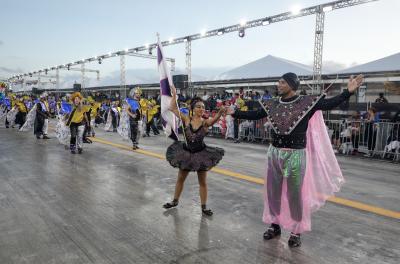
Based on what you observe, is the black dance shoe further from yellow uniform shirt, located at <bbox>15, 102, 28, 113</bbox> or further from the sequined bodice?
yellow uniform shirt, located at <bbox>15, 102, 28, 113</bbox>

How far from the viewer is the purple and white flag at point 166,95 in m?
5.04

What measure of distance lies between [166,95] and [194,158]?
1.01m

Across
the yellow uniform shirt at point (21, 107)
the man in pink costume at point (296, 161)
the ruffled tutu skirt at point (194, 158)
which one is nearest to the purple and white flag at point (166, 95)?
the ruffled tutu skirt at point (194, 158)

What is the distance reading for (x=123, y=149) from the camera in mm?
11695

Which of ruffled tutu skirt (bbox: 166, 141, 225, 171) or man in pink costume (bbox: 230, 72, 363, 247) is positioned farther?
ruffled tutu skirt (bbox: 166, 141, 225, 171)

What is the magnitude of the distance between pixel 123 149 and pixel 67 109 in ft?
8.73

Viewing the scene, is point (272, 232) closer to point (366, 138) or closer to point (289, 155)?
point (289, 155)

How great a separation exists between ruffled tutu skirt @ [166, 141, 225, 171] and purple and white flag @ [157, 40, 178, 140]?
0.34m

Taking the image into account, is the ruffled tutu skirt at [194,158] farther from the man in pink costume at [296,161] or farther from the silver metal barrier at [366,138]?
the silver metal barrier at [366,138]

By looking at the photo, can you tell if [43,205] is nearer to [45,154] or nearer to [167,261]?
[167,261]

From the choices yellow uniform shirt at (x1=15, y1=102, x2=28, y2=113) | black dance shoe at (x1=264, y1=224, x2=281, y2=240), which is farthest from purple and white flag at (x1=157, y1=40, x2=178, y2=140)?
yellow uniform shirt at (x1=15, y1=102, x2=28, y2=113)

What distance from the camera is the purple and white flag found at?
5.04 metres

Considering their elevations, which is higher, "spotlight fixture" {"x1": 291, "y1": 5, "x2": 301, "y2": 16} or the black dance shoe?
"spotlight fixture" {"x1": 291, "y1": 5, "x2": 301, "y2": 16}

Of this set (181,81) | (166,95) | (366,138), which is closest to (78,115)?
(166,95)
